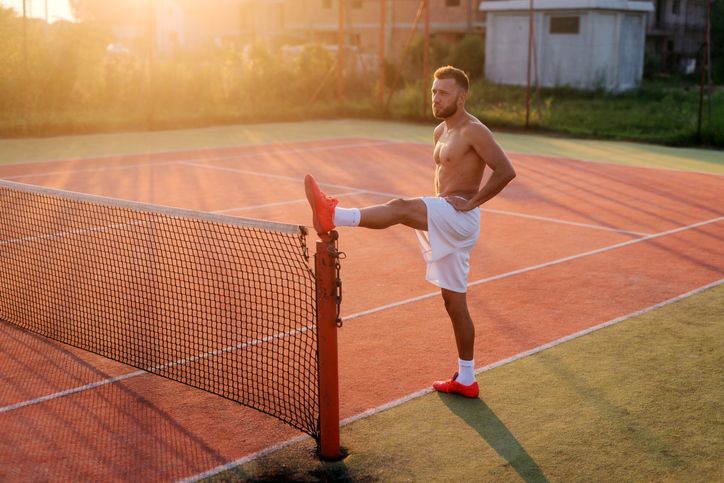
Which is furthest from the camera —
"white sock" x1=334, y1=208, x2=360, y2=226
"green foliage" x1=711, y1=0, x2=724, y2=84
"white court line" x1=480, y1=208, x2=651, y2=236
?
"green foliage" x1=711, y1=0, x2=724, y2=84

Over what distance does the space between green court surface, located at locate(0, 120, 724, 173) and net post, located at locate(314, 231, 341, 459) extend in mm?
14789

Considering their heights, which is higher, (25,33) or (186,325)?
(25,33)

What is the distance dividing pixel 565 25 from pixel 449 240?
33.2 meters

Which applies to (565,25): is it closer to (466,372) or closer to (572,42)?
(572,42)

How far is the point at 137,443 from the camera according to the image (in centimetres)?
533

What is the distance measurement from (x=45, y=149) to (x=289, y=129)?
293 inches

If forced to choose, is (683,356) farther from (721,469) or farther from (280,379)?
(280,379)

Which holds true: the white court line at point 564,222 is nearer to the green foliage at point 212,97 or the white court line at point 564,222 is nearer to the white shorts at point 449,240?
the white shorts at point 449,240

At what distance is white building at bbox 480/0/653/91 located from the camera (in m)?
36.1

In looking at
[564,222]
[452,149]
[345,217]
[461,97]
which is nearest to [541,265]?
[564,222]

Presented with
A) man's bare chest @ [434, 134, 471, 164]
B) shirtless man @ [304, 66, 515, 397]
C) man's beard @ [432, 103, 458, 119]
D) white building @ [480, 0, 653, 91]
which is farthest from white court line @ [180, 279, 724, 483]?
white building @ [480, 0, 653, 91]

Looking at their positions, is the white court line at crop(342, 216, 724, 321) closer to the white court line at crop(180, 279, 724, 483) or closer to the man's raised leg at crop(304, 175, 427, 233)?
the white court line at crop(180, 279, 724, 483)

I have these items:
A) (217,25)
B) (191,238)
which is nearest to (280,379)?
(191,238)

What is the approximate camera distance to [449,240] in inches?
227
